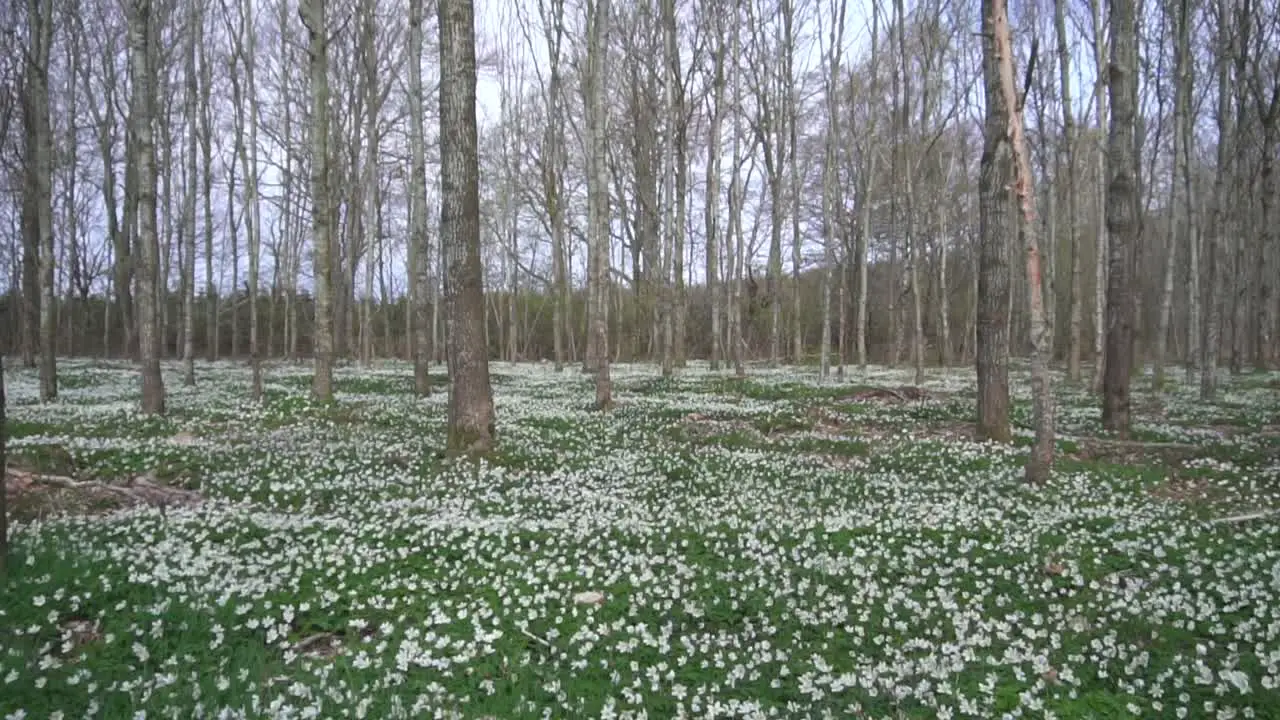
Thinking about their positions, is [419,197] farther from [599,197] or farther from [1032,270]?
[1032,270]

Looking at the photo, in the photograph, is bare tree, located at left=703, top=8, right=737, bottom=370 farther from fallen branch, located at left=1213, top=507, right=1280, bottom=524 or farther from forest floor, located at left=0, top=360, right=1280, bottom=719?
fallen branch, located at left=1213, top=507, right=1280, bottom=524

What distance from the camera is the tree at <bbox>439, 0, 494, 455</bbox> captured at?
9.70 meters

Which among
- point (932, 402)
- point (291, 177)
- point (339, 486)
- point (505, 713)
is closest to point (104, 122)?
point (291, 177)

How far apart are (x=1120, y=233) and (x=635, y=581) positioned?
1108cm

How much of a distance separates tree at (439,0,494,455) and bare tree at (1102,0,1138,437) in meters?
10.5

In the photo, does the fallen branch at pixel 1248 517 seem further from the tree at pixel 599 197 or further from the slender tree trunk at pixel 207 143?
the slender tree trunk at pixel 207 143

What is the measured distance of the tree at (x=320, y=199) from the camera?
598 inches

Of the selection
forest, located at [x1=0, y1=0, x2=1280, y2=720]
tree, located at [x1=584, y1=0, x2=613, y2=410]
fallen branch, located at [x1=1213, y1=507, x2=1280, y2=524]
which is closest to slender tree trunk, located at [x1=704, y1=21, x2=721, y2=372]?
forest, located at [x1=0, y1=0, x2=1280, y2=720]

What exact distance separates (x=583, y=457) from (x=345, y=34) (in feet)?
85.0

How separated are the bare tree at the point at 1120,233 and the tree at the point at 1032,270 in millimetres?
4287

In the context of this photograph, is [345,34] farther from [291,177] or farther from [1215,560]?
[1215,560]

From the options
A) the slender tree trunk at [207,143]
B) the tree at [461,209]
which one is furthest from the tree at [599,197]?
the slender tree trunk at [207,143]

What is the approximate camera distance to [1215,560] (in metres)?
5.87

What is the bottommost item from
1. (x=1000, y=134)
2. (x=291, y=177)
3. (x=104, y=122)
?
(x=1000, y=134)
